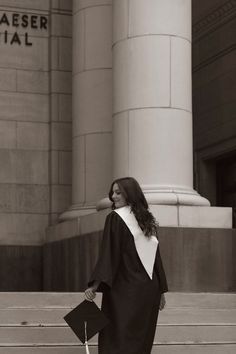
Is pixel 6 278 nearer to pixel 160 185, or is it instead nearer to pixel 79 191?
pixel 79 191

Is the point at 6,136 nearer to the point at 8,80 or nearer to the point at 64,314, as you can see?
the point at 8,80

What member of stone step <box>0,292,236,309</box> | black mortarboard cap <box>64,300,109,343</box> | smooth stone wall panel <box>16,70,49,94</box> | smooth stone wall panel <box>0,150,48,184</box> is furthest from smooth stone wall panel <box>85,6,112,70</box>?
black mortarboard cap <box>64,300,109,343</box>

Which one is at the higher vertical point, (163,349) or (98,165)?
(98,165)

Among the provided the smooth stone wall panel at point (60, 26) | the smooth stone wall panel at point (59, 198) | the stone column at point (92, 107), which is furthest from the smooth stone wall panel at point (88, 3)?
the smooth stone wall panel at point (59, 198)

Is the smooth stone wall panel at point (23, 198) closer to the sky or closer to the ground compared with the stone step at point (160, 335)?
closer to the sky

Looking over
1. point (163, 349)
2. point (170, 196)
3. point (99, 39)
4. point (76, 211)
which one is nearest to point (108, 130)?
point (76, 211)

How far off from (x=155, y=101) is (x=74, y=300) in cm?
394

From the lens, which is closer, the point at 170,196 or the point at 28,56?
the point at 170,196

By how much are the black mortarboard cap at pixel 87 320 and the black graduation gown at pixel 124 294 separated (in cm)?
16

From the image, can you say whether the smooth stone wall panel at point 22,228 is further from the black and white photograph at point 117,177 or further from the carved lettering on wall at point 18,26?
the carved lettering on wall at point 18,26

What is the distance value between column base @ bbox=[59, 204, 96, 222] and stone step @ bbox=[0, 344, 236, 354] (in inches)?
236

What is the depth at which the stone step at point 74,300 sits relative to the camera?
468 inches

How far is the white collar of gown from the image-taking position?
905cm

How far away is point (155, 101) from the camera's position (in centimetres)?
1464
